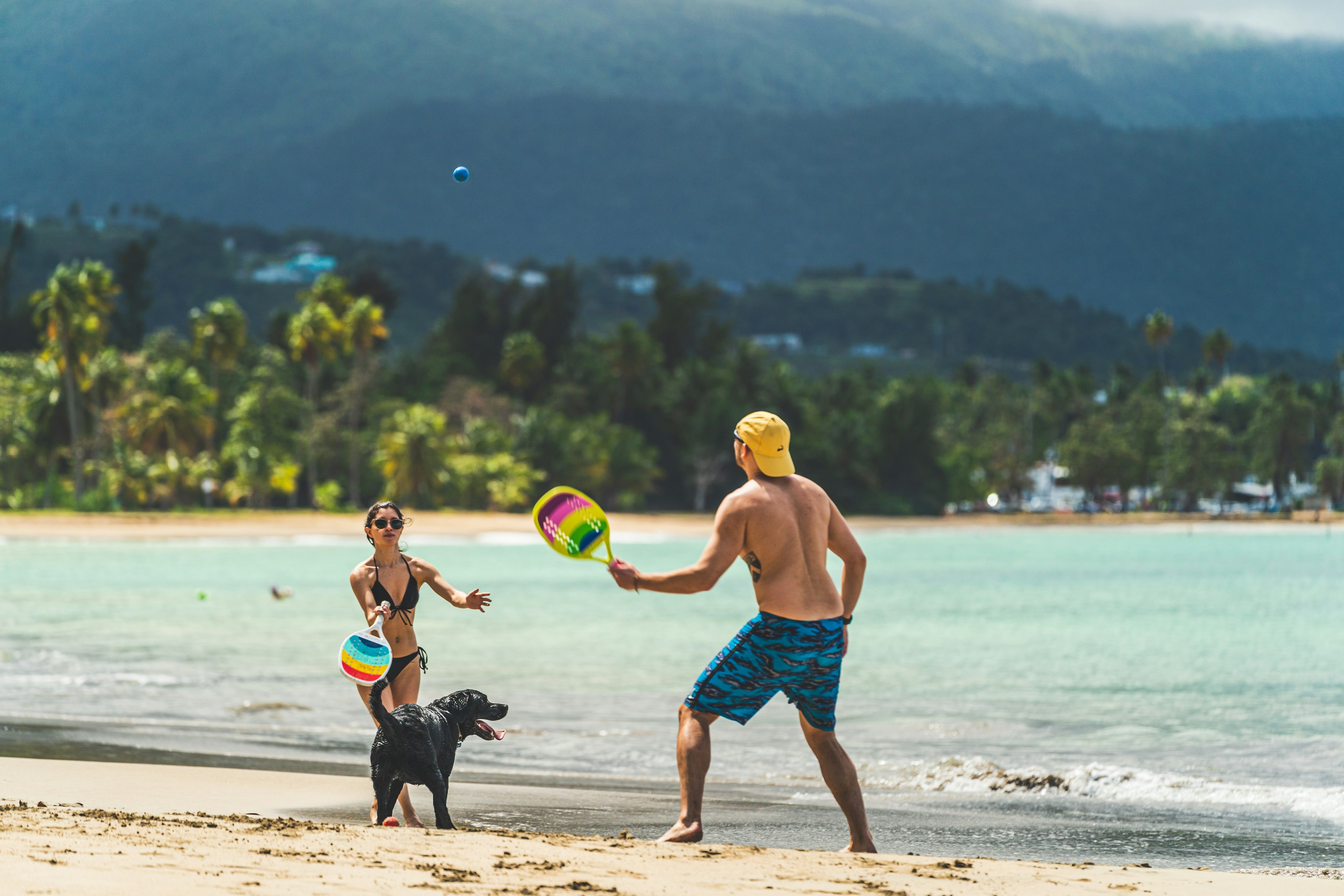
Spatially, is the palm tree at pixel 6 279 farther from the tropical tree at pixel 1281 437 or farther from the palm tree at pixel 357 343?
the tropical tree at pixel 1281 437

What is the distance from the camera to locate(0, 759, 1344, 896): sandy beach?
5348 millimetres

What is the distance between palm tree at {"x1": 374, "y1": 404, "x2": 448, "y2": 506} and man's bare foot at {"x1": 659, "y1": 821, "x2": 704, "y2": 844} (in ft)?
210

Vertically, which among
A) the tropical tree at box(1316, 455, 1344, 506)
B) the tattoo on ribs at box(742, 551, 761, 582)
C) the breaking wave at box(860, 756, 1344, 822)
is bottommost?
the breaking wave at box(860, 756, 1344, 822)

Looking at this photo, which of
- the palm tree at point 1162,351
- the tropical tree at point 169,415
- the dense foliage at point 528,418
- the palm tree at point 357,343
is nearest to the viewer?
the tropical tree at point 169,415

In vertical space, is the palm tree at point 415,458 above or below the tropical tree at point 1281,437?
below

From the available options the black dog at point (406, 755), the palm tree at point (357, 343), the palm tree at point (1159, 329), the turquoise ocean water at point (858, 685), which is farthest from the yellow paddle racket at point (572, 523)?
the palm tree at point (1159, 329)

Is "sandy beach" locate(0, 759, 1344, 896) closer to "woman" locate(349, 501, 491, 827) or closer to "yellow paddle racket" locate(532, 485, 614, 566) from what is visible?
"woman" locate(349, 501, 491, 827)

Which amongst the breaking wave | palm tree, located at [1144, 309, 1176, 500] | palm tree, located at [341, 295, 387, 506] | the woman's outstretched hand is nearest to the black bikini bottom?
the woman's outstretched hand

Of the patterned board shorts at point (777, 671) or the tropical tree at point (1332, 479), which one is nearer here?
the patterned board shorts at point (777, 671)

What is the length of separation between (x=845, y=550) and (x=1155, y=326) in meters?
126

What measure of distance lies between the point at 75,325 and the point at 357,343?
17148 millimetres

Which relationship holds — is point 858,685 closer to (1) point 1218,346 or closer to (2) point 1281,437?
(2) point 1281,437

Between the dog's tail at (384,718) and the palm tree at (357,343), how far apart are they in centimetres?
6822

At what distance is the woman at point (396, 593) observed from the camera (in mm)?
7285
